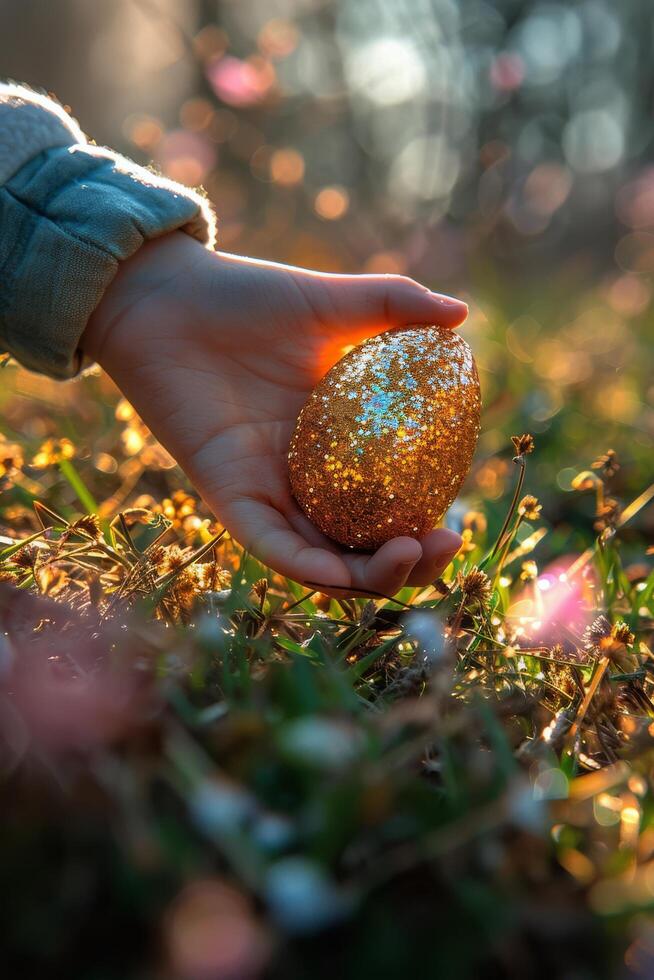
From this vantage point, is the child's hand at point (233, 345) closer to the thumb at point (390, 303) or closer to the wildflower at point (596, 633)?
the thumb at point (390, 303)

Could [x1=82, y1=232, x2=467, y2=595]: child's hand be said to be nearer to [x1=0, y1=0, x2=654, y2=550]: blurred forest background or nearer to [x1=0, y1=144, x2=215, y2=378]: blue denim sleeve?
[x1=0, y1=144, x2=215, y2=378]: blue denim sleeve

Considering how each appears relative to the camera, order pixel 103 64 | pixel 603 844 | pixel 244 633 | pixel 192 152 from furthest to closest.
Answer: pixel 103 64 → pixel 192 152 → pixel 244 633 → pixel 603 844

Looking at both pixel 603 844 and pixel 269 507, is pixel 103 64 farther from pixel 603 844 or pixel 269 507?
pixel 603 844

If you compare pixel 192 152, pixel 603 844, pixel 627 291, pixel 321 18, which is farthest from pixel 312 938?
pixel 321 18

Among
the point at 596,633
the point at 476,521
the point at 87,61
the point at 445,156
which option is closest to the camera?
the point at 596,633

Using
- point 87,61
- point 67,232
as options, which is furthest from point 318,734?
point 87,61

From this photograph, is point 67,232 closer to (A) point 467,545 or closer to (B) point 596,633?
(A) point 467,545
